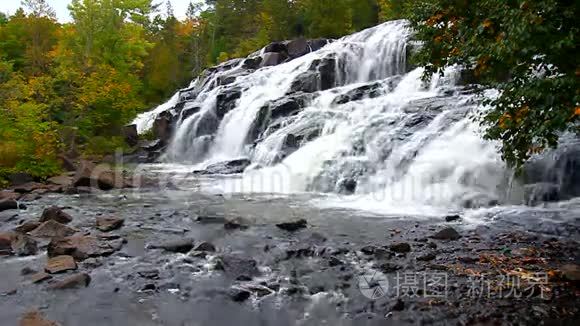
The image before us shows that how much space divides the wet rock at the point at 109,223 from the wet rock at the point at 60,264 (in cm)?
222

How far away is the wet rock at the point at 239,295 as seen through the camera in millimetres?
6789

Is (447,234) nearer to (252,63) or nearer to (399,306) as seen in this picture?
(399,306)

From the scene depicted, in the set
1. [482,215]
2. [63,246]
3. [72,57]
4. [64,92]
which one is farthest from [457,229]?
[72,57]

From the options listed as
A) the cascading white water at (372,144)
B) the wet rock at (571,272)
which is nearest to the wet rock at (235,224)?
the cascading white water at (372,144)

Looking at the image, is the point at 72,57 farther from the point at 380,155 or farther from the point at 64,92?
the point at 380,155

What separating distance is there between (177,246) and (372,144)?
27.0 ft

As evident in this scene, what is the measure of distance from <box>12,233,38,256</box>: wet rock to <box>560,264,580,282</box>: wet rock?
8423 mm

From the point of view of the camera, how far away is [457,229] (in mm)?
9859

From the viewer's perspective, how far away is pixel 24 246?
28.8ft

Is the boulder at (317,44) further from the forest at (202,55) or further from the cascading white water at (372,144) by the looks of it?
the cascading white water at (372,144)

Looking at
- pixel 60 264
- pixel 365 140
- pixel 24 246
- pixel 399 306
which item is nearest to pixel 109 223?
pixel 24 246

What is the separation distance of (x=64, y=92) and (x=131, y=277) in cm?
1516

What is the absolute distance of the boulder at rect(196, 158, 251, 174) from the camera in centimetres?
1906

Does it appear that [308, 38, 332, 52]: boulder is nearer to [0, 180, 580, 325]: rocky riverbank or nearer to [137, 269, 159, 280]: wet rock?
[0, 180, 580, 325]: rocky riverbank
